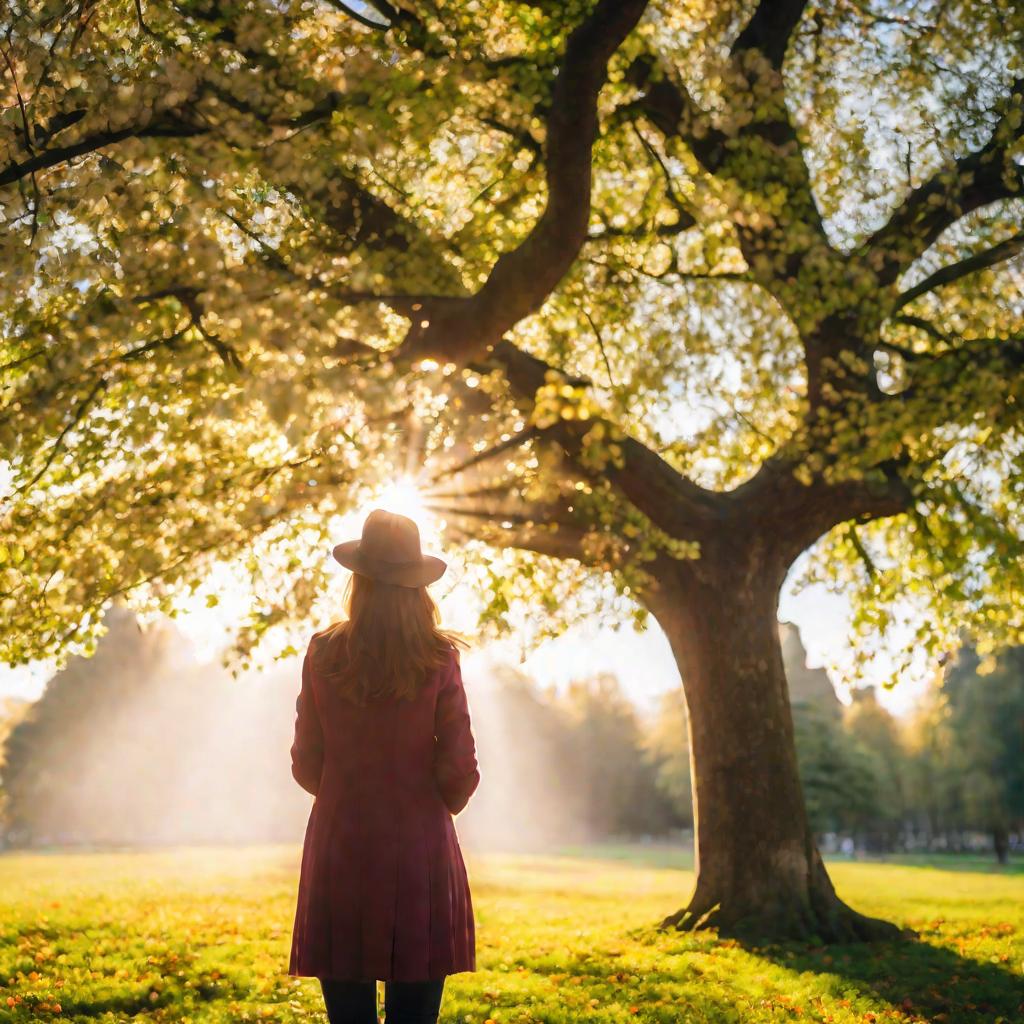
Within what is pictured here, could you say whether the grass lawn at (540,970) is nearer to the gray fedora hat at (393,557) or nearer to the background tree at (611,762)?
the gray fedora hat at (393,557)

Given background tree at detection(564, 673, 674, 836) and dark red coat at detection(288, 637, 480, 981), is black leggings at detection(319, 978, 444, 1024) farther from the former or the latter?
background tree at detection(564, 673, 674, 836)

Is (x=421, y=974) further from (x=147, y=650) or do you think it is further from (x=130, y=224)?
(x=147, y=650)

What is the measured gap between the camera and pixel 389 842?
151 inches

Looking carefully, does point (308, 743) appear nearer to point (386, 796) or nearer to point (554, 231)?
point (386, 796)

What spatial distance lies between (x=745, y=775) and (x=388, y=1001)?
25.6 ft

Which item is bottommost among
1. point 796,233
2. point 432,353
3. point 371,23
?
point 432,353

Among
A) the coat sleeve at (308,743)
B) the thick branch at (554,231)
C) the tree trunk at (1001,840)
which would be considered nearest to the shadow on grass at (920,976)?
the coat sleeve at (308,743)

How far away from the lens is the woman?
149 inches

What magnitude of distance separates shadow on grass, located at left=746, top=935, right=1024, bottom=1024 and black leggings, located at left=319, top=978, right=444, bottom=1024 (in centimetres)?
528

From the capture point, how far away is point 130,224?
7.70 meters

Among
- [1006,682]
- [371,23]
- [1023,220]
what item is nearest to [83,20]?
[371,23]

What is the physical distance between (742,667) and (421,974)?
806 centimetres

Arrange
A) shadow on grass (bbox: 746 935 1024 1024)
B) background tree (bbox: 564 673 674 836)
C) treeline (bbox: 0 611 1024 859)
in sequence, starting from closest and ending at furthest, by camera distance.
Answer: shadow on grass (bbox: 746 935 1024 1024), treeline (bbox: 0 611 1024 859), background tree (bbox: 564 673 674 836)

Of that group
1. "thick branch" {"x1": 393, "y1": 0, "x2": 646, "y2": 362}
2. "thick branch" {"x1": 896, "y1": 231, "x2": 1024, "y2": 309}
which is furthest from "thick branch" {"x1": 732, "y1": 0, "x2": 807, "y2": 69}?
"thick branch" {"x1": 393, "y1": 0, "x2": 646, "y2": 362}
